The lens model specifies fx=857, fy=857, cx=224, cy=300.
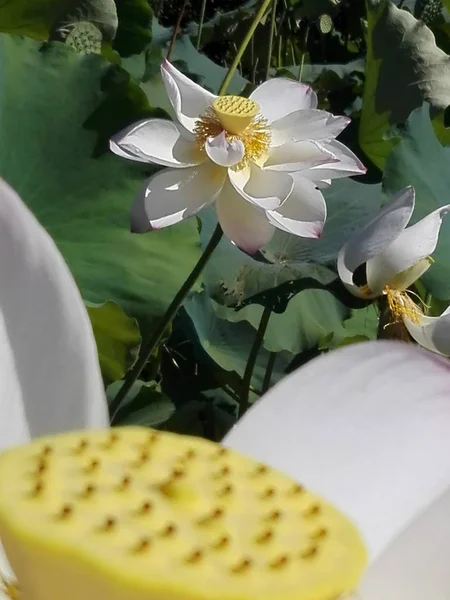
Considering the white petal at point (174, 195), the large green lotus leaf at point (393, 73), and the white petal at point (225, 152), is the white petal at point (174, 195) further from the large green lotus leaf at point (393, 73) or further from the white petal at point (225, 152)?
the large green lotus leaf at point (393, 73)

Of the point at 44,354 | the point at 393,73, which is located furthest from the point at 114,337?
the point at 393,73

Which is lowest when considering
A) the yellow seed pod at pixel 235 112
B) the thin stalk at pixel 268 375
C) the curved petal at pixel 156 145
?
the thin stalk at pixel 268 375

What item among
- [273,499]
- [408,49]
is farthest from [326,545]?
[408,49]

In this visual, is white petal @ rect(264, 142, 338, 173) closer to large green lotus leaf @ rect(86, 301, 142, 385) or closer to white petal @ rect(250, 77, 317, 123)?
white petal @ rect(250, 77, 317, 123)

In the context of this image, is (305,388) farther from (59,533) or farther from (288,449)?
(59,533)

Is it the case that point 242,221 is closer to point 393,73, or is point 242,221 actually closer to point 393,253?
point 393,253

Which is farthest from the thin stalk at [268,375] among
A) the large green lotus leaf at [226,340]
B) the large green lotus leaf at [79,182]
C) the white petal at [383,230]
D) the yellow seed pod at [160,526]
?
the yellow seed pod at [160,526]

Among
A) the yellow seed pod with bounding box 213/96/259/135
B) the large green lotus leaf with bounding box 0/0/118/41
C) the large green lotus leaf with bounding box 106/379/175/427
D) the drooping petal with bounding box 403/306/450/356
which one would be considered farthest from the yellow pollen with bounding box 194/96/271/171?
the large green lotus leaf with bounding box 0/0/118/41
